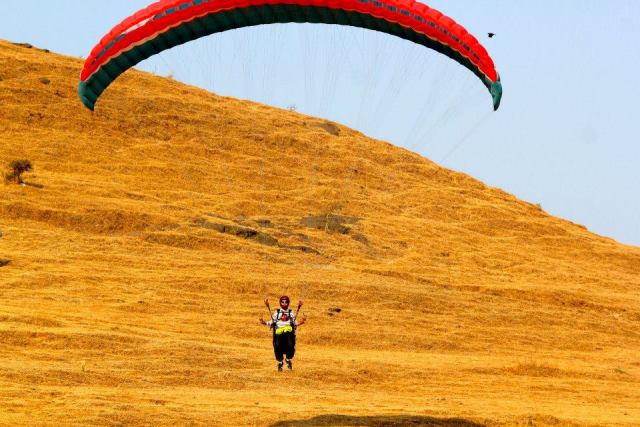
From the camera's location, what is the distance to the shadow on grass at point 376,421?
15.9m

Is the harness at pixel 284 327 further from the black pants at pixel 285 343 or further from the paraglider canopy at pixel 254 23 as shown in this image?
the paraglider canopy at pixel 254 23

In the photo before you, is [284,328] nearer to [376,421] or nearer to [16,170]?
[376,421]

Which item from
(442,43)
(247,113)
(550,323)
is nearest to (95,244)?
(550,323)

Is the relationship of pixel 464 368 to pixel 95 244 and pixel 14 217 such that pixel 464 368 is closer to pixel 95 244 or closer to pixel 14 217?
pixel 95 244

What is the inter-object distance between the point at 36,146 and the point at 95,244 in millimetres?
9223

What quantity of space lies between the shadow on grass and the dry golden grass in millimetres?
65

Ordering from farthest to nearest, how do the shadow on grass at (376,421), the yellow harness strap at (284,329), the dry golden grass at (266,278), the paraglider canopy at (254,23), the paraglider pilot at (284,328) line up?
the dry golden grass at (266,278)
the paraglider canopy at (254,23)
the yellow harness strap at (284,329)
the paraglider pilot at (284,328)
the shadow on grass at (376,421)

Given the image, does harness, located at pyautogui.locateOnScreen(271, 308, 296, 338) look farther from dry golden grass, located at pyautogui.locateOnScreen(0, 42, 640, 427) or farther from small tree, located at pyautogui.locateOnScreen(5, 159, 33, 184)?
small tree, located at pyautogui.locateOnScreen(5, 159, 33, 184)

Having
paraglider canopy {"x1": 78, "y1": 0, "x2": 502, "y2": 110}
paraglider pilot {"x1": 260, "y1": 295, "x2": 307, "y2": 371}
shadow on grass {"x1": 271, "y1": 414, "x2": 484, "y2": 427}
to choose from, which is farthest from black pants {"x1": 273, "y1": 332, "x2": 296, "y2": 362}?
paraglider canopy {"x1": 78, "y1": 0, "x2": 502, "y2": 110}

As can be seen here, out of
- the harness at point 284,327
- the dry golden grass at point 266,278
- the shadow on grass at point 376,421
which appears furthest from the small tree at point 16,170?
the shadow on grass at point 376,421

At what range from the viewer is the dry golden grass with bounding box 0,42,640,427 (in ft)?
61.1

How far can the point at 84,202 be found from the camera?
3291 centimetres

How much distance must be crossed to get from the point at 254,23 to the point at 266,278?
13.2 m

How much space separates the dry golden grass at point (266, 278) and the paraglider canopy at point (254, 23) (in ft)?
18.9
